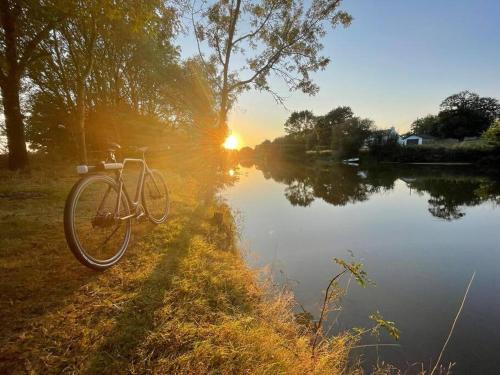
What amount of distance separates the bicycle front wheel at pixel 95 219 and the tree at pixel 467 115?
93583 mm

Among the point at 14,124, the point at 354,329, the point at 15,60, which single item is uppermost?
the point at 15,60

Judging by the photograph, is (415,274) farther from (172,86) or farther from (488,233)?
(172,86)

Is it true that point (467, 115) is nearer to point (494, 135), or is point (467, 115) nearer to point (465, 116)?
point (465, 116)

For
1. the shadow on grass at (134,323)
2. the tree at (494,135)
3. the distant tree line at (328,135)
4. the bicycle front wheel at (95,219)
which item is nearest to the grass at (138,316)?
the shadow on grass at (134,323)

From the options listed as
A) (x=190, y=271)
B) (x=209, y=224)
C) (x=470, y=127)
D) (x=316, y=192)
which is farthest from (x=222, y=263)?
(x=470, y=127)

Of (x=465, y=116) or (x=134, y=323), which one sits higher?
(x=465, y=116)

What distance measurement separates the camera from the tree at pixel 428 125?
8044 centimetres

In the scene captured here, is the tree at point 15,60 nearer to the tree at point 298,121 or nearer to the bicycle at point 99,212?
the bicycle at point 99,212

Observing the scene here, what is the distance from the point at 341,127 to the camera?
58750 mm

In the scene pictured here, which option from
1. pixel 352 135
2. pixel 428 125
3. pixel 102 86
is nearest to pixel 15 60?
pixel 102 86

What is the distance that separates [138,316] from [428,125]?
113 metres

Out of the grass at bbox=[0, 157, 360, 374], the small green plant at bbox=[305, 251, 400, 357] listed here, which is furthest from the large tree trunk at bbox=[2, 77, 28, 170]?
the small green plant at bbox=[305, 251, 400, 357]

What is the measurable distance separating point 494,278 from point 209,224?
7.44m

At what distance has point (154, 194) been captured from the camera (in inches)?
207
